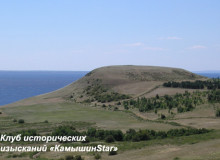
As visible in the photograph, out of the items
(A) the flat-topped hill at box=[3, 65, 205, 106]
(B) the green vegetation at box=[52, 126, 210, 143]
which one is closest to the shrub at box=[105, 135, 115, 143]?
(B) the green vegetation at box=[52, 126, 210, 143]

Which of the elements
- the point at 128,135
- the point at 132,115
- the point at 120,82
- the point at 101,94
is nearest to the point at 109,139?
the point at 128,135

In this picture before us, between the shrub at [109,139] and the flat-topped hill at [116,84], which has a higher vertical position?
the flat-topped hill at [116,84]

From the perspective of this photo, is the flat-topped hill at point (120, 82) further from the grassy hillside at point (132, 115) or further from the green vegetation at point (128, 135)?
the green vegetation at point (128, 135)

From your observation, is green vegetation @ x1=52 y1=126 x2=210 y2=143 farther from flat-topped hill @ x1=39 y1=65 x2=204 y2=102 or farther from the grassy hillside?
flat-topped hill @ x1=39 y1=65 x2=204 y2=102

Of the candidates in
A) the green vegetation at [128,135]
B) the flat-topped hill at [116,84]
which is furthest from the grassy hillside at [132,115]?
the green vegetation at [128,135]

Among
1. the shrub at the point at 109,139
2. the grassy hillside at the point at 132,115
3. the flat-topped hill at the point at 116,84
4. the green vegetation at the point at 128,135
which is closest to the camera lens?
the grassy hillside at the point at 132,115

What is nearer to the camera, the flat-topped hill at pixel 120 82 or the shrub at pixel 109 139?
the shrub at pixel 109 139

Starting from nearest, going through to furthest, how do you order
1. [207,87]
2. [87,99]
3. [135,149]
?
[135,149] → [207,87] → [87,99]

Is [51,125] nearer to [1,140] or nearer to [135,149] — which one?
[1,140]

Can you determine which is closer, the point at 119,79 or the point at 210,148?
the point at 210,148

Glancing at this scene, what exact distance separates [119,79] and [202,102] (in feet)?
198

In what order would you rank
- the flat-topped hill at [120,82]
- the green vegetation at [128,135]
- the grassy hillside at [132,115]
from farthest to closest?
the flat-topped hill at [120,82] < the green vegetation at [128,135] < the grassy hillside at [132,115]

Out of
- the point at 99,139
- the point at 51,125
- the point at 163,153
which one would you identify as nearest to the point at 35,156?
the point at 99,139

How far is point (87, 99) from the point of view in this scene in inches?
3654
